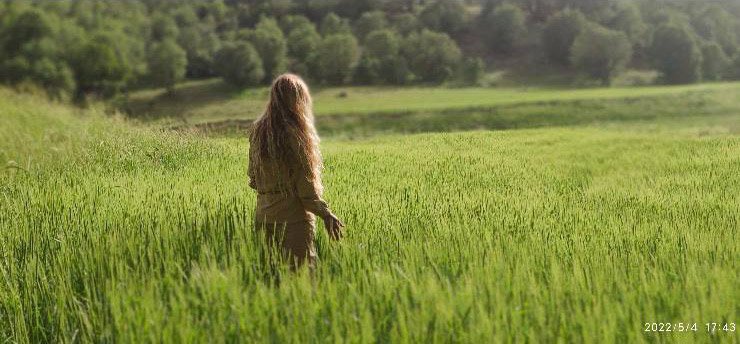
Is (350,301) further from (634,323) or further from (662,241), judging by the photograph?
(662,241)

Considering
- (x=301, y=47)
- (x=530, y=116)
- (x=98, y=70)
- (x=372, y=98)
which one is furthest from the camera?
(x=301, y=47)

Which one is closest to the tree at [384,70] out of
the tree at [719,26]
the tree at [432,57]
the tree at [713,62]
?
the tree at [432,57]

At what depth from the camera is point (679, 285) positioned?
13.3ft

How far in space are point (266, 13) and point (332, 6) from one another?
12.8 meters

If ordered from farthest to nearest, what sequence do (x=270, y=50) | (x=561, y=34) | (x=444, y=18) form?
(x=444, y=18) < (x=561, y=34) < (x=270, y=50)

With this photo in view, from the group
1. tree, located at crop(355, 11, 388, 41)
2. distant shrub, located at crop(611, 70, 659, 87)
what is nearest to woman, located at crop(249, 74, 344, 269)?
distant shrub, located at crop(611, 70, 659, 87)

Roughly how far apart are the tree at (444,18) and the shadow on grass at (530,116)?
6338cm

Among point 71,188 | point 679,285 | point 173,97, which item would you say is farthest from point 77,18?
point 679,285

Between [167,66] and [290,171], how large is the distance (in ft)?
221

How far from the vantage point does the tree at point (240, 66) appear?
2608 inches

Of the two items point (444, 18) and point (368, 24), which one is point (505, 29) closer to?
point (444, 18)

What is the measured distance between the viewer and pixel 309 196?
5.22 meters

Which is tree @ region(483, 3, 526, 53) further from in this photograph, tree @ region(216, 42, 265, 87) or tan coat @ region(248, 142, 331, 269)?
tan coat @ region(248, 142, 331, 269)

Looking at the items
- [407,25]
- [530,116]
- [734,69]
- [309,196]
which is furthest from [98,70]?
[734,69]
